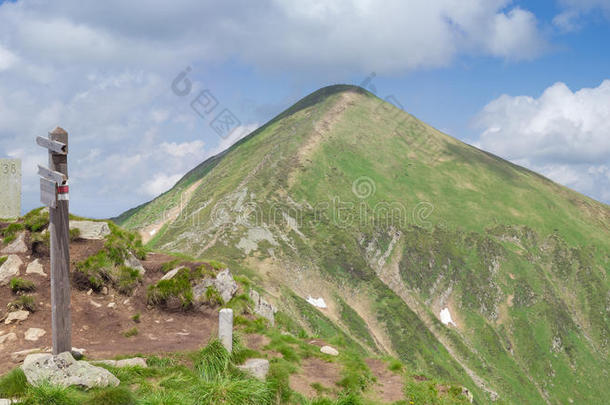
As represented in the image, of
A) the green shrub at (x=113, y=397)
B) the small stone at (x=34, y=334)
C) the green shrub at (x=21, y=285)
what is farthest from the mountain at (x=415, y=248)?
the green shrub at (x=113, y=397)

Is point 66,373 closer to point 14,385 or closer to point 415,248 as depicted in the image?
point 14,385

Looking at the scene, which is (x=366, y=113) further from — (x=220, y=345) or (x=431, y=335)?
(x=220, y=345)

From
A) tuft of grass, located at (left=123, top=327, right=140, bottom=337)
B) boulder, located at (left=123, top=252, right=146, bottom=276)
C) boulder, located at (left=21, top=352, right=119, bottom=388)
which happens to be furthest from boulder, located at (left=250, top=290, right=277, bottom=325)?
boulder, located at (left=21, top=352, right=119, bottom=388)

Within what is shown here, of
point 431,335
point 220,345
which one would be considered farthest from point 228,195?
point 220,345

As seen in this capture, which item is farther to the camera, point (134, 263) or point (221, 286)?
point (134, 263)

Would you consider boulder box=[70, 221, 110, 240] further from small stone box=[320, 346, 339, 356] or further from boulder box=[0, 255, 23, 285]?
small stone box=[320, 346, 339, 356]

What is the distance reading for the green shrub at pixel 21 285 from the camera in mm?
20594

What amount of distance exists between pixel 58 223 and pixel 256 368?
7.42m

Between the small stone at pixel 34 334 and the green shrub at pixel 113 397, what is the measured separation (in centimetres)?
879

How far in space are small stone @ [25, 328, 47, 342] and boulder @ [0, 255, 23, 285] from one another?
4.19m

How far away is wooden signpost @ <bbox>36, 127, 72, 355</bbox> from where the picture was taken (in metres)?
13.0

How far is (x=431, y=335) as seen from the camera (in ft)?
330

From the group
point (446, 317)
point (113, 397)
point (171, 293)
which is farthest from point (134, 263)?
point (446, 317)

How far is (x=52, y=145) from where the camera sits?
519 inches
